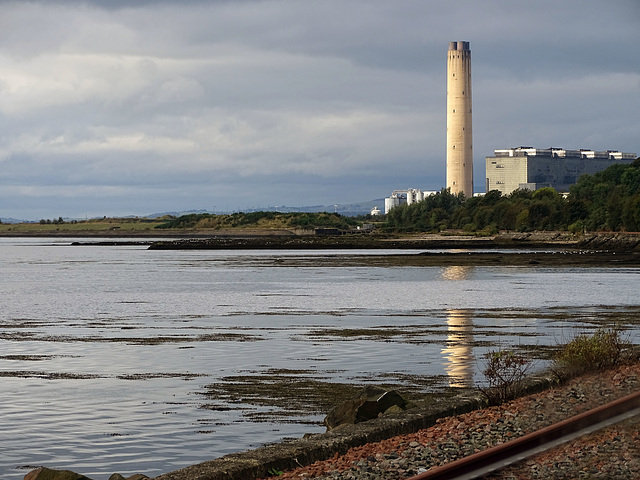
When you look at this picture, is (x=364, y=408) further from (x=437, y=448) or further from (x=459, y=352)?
(x=459, y=352)

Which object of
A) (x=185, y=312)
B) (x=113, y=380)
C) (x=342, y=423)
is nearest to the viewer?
(x=342, y=423)

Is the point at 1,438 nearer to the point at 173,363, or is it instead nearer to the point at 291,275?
the point at 173,363

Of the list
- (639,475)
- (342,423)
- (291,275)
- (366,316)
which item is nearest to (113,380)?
(342,423)

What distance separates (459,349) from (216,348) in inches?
294

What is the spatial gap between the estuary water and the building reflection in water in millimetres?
78

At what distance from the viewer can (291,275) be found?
80.9 m

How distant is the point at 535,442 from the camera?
12.5 metres

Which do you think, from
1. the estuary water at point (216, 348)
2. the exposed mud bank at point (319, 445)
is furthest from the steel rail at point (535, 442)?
the estuary water at point (216, 348)

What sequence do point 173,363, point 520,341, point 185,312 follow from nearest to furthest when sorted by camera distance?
point 173,363 → point 520,341 → point 185,312

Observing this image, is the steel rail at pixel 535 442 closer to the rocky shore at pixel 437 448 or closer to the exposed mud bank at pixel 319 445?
the rocky shore at pixel 437 448

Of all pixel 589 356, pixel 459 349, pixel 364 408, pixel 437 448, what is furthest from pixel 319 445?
pixel 459 349

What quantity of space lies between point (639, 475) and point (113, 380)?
14.8 m

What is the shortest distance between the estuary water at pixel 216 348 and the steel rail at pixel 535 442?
498 centimetres

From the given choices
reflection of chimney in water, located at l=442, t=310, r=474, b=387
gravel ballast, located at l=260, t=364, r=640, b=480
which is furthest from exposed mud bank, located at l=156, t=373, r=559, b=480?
reflection of chimney in water, located at l=442, t=310, r=474, b=387
